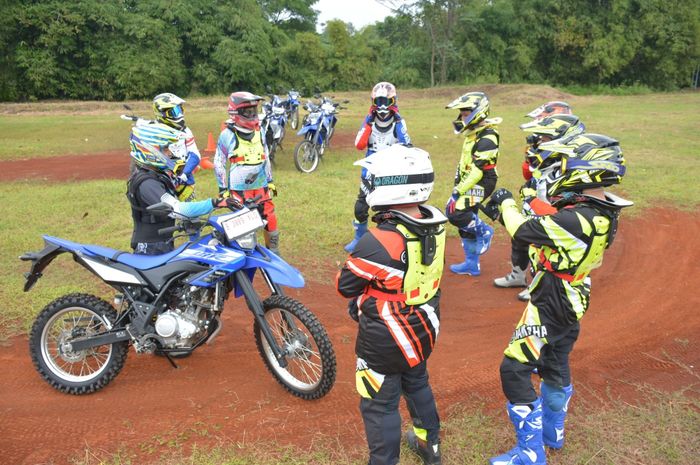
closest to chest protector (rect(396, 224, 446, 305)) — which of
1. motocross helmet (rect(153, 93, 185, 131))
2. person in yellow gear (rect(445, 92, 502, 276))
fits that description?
person in yellow gear (rect(445, 92, 502, 276))

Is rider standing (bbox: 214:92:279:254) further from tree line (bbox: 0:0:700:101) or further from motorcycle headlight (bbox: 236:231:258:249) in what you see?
tree line (bbox: 0:0:700:101)

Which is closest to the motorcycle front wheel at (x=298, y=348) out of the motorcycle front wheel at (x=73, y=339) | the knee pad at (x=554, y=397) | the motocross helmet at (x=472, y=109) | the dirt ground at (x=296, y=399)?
the dirt ground at (x=296, y=399)

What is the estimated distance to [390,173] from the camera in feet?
9.66

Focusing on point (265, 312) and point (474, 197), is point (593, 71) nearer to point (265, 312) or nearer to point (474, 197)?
point (474, 197)

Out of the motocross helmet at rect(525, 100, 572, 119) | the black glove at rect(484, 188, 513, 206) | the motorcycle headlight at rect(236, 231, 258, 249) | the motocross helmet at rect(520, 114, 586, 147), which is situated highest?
the motocross helmet at rect(525, 100, 572, 119)

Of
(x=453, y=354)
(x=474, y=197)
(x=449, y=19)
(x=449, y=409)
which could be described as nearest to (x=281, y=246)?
(x=474, y=197)

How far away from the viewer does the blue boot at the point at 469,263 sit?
21.7ft

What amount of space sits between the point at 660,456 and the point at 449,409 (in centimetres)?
140

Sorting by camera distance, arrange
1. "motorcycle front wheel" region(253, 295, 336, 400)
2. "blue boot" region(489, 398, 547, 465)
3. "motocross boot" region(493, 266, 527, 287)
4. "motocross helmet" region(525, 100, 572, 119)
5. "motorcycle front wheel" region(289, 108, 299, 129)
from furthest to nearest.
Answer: "motorcycle front wheel" region(289, 108, 299, 129)
"motocross boot" region(493, 266, 527, 287)
"motocross helmet" region(525, 100, 572, 119)
"motorcycle front wheel" region(253, 295, 336, 400)
"blue boot" region(489, 398, 547, 465)

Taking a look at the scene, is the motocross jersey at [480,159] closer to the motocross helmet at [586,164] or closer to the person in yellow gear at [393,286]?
the motocross helmet at [586,164]

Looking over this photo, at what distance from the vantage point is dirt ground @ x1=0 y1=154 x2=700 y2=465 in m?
3.73

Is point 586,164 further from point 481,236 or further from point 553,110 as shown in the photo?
point 481,236

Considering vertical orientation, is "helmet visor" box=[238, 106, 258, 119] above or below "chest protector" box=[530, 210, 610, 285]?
above

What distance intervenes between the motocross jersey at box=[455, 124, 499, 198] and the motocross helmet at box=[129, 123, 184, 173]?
322 centimetres
